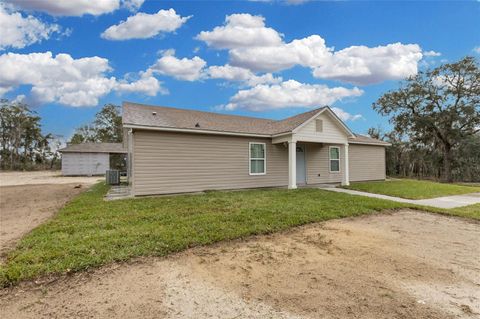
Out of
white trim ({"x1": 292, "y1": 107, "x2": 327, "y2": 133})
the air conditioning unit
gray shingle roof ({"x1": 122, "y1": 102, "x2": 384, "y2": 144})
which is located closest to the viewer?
gray shingle roof ({"x1": 122, "y1": 102, "x2": 384, "y2": 144})

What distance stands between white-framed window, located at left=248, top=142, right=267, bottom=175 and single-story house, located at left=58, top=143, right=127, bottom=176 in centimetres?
1762

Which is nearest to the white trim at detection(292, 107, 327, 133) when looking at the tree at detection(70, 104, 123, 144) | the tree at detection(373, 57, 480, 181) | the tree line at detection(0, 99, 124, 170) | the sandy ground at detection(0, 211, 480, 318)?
the sandy ground at detection(0, 211, 480, 318)

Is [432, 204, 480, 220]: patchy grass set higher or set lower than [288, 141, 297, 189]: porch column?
lower

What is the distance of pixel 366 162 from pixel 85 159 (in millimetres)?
25072

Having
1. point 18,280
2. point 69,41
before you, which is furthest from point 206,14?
point 18,280

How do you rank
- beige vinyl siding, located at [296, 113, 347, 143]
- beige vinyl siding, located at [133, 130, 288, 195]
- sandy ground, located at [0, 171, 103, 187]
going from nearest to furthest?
beige vinyl siding, located at [133, 130, 288, 195] → beige vinyl siding, located at [296, 113, 347, 143] → sandy ground, located at [0, 171, 103, 187]

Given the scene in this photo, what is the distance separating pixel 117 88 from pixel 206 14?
11.8 metres

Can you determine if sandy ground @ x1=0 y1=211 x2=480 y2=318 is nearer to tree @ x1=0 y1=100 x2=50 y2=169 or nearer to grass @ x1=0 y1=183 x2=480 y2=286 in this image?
grass @ x1=0 y1=183 x2=480 y2=286

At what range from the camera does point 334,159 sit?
1418cm

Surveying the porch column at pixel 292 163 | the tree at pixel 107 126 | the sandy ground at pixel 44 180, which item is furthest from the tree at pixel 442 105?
the tree at pixel 107 126

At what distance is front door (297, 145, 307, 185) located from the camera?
13.1 meters

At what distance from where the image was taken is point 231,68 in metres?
20.1

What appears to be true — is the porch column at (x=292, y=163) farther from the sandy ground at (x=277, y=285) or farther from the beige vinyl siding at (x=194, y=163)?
the sandy ground at (x=277, y=285)

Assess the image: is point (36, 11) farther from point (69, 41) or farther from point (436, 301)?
point (436, 301)
